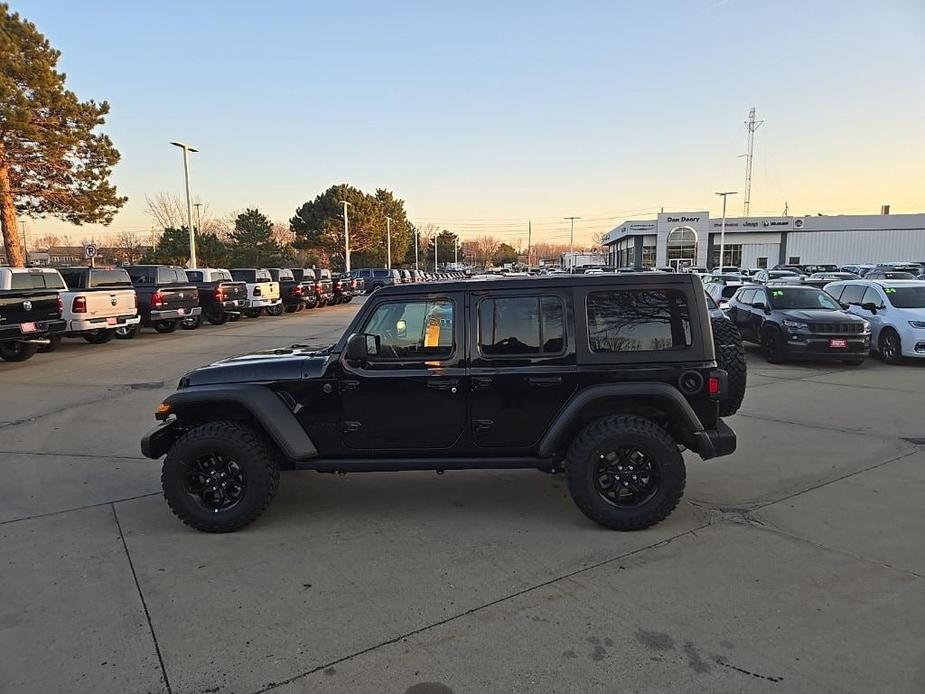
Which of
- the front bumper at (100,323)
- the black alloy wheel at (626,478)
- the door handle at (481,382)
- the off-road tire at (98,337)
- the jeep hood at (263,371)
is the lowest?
the off-road tire at (98,337)

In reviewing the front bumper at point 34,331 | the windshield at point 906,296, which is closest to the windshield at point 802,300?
the windshield at point 906,296

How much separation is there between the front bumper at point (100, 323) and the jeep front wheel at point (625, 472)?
13326mm

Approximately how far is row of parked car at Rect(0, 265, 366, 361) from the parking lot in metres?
7.25

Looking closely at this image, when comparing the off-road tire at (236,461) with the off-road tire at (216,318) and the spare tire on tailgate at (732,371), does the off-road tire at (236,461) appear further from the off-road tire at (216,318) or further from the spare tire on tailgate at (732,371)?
the off-road tire at (216,318)

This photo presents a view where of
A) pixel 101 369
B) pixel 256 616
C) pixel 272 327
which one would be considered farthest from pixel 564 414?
pixel 272 327

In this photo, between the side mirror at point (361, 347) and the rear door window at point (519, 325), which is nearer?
the side mirror at point (361, 347)

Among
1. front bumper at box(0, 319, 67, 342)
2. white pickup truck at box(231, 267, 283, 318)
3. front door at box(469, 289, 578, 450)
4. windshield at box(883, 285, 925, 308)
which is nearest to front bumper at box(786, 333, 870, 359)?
windshield at box(883, 285, 925, 308)

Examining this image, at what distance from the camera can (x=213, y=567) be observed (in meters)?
3.86

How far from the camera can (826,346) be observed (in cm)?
1123

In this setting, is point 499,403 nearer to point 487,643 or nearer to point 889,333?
point 487,643

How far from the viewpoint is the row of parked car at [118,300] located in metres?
11.8

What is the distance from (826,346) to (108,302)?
15.4m

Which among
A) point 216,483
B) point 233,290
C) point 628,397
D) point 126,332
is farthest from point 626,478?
point 233,290

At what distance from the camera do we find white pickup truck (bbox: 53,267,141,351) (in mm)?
13586
